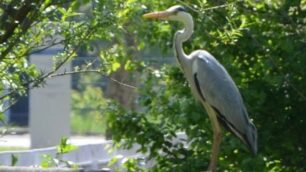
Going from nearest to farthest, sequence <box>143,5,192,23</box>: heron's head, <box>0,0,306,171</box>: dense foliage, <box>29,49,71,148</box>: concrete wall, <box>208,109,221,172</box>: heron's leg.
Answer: <box>143,5,192,23</box>: heron's head, <box>208,109,221,172</box>: heron's leg, <box>0,0,306,171</box>: dense foliage, <box>29,49,71,148</box>: concrete wall

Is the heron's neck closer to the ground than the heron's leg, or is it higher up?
higher up

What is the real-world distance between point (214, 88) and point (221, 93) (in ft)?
0.26

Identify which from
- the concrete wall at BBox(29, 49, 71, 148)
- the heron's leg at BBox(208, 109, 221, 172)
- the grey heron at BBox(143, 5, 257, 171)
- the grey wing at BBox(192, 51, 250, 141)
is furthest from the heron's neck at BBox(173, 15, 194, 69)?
the concrete wall at BBox(29, 49, 71, 148)

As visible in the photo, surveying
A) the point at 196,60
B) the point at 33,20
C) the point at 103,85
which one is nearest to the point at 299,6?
the point at 196,60

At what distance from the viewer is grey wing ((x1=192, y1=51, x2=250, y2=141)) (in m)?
9.16

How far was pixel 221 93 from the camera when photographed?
9.23 m

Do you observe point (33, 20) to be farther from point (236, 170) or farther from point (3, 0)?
point (236, 170)

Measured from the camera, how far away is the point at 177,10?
9125 mm

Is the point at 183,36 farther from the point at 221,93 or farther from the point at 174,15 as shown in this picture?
the point at 221,93

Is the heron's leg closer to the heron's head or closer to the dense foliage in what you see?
the dense foliage

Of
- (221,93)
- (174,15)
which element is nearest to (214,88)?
(221,93)

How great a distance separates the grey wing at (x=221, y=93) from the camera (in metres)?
9.16

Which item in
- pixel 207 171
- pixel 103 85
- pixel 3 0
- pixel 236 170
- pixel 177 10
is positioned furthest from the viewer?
pixel 103 85

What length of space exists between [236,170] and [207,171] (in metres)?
0.74
